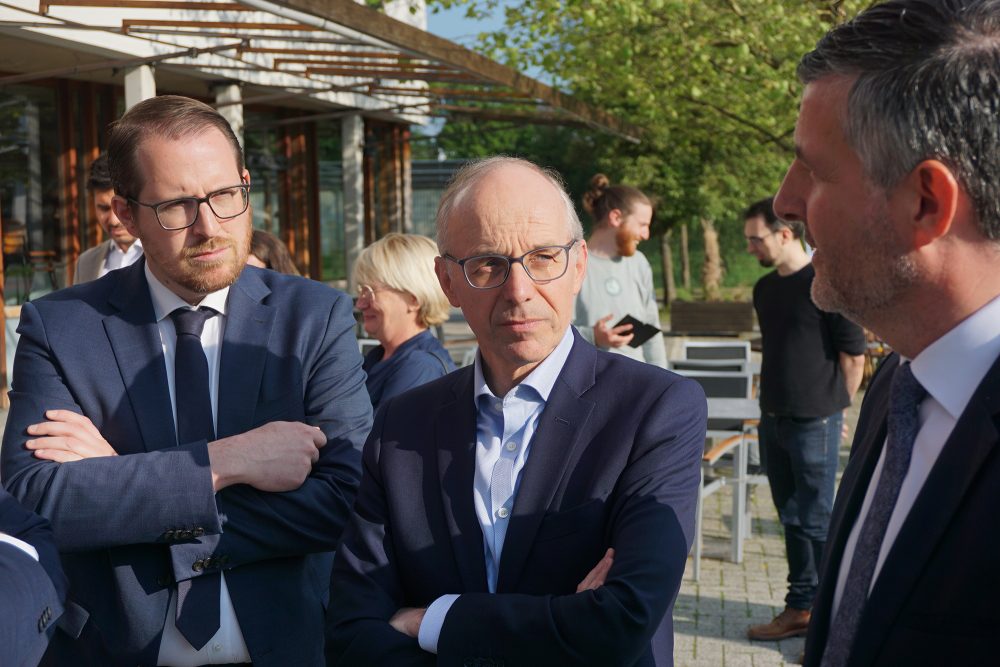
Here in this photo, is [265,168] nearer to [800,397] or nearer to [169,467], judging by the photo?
[800,397]

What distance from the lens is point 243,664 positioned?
228 centimetres

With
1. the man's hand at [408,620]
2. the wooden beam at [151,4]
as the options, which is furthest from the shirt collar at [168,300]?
the wooden beam at [151,4]

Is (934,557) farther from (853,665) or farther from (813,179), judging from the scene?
(813,179)

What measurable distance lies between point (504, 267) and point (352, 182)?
57.3 feet

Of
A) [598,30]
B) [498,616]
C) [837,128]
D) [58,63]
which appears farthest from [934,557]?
[598,30]

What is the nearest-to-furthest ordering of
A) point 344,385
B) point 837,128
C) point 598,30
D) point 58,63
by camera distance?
point 837,128 < point 344,385 < point 58,63 < point 598,30

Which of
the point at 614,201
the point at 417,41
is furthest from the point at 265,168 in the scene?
the point at 614,201

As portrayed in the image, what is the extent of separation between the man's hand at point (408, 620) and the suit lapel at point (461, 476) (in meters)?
0.10

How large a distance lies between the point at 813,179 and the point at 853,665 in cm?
66

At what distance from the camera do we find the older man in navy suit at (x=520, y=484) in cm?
198

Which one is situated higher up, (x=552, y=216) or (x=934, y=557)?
(x=552, y=216)

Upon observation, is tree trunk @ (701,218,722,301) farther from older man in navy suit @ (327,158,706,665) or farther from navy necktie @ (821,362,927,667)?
navy necktie @ (821,362,927,667)

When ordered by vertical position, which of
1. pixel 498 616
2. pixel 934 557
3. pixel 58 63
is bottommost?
pixel 498 616

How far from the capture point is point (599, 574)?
201 centimetres
